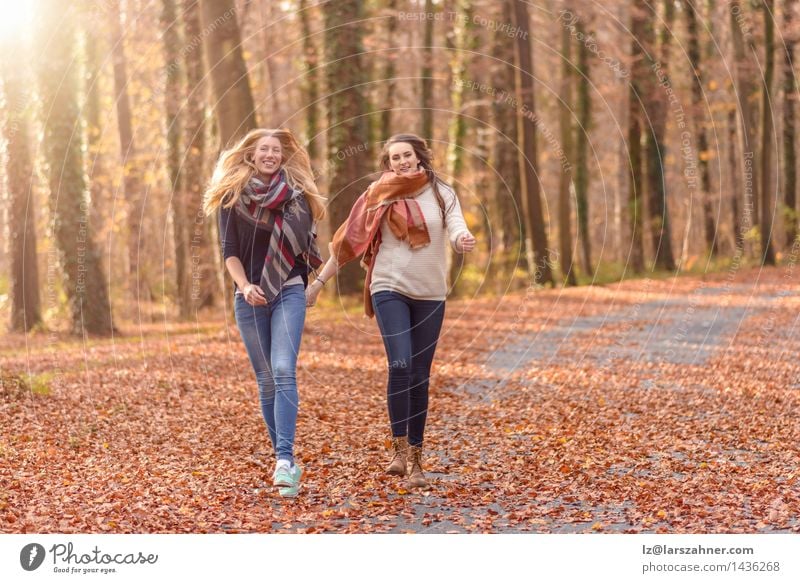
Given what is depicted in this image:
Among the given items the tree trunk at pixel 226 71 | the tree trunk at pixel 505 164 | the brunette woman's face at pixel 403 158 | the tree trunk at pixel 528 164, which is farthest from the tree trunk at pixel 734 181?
the brunette woman's face at pixel 403 158

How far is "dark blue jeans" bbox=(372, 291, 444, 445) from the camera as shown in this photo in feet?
22.7

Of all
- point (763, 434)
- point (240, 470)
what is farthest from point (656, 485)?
point (240, 470)

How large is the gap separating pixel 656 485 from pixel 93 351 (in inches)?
399

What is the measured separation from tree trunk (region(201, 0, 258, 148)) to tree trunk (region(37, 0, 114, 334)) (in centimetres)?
259

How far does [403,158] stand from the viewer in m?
7.04

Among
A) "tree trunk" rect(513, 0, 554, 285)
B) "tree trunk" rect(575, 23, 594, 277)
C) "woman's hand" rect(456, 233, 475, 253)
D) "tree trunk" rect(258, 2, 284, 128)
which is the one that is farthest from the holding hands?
A: "tree trunk" rect(575, 23, 594, 277)

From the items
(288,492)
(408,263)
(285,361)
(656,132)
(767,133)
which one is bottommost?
(288,492)

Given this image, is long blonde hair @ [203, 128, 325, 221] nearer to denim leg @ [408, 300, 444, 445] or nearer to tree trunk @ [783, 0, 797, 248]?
denim leg @ [408, 300, 444, 445]

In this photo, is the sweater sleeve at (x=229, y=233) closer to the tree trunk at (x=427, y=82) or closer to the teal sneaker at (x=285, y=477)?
the teal sneaker at (x=285, y=477)

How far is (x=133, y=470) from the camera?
776cm

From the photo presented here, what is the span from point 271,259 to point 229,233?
373mm

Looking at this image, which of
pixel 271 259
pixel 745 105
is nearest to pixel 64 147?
pixel 271 259

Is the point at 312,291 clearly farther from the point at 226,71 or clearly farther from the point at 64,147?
the point at 64,147

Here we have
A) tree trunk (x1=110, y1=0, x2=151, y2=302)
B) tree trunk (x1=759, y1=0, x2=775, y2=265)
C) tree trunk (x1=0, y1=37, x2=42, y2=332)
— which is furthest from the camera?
tree trunk (x1=759, y1=0, x2=775, y2=265)
